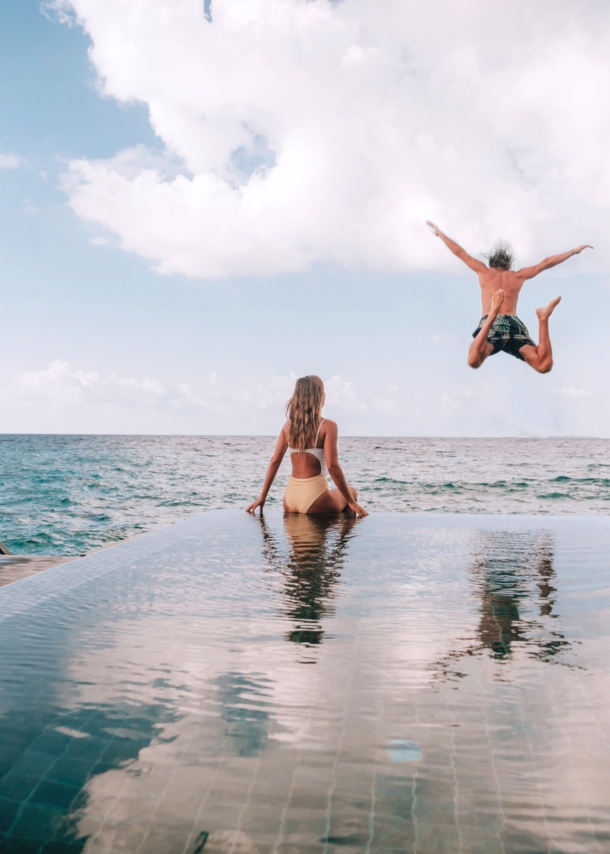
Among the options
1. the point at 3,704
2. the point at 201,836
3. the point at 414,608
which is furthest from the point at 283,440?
the point at 201,836

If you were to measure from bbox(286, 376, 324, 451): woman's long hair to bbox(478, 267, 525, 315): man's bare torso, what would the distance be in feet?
9.38

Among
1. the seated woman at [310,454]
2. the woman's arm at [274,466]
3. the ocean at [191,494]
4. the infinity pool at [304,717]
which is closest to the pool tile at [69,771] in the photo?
the infinity pool at [304,717]

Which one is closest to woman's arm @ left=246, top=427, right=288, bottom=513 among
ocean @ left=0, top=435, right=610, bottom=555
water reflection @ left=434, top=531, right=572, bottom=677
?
water reflection @ left=434, top=531, right=572, bottom=677

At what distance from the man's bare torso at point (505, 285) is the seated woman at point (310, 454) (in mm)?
2874

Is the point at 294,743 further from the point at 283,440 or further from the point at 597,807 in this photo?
the point at 283,440

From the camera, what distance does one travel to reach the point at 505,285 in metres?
6.43

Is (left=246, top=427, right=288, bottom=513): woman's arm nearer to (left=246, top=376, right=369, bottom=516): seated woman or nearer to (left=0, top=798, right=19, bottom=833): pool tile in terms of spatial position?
(left=246, top=376, right=369, bottom=516): seated woman

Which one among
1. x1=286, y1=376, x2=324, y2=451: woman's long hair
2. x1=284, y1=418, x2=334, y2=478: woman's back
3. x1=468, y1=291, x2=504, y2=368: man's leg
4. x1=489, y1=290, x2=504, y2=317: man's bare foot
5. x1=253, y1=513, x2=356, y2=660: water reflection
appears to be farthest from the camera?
x1=468, y1=291, x2=504, y2=368: man's leg

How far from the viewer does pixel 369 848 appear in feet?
3.01

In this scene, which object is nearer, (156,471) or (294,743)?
(294,743)

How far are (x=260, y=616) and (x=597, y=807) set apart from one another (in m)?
1.14

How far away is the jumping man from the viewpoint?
570 cm

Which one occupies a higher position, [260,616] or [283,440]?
[283,440]

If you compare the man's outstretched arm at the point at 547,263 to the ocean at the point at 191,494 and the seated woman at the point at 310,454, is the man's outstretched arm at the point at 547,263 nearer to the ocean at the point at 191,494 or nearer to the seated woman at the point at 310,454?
the seated woman at the point at 310,454
